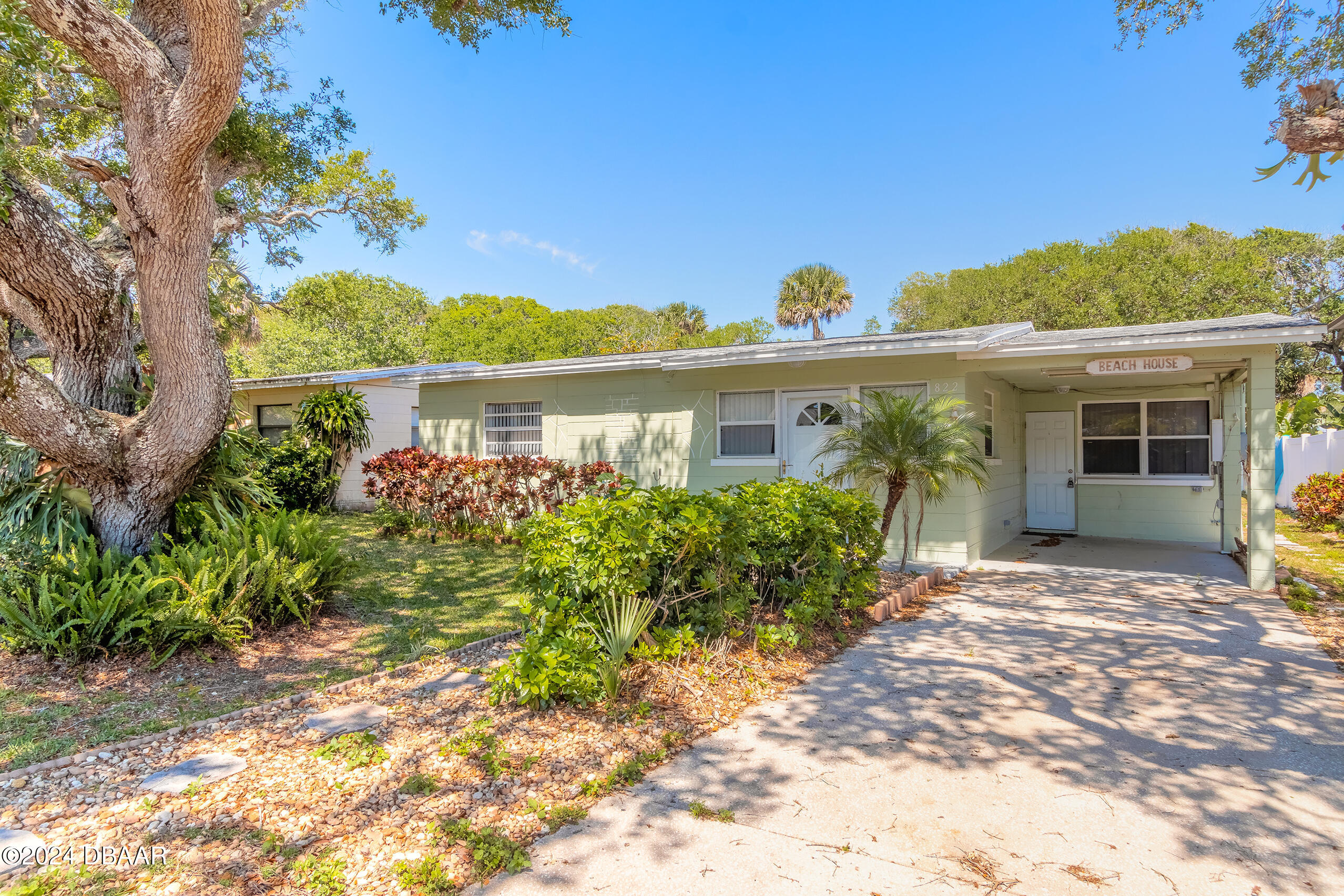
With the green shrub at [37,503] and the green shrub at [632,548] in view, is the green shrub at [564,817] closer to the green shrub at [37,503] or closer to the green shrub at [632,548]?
the green shrub at [632,548]

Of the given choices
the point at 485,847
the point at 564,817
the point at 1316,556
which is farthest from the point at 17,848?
the point at 1316,556

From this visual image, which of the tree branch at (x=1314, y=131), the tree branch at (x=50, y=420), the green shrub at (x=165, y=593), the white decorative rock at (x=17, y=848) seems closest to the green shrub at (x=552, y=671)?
the white decorative rock at (x=17, y=848)

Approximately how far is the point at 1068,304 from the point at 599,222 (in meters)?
18.1

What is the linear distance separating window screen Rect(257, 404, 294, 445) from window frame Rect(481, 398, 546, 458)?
5.57 metres

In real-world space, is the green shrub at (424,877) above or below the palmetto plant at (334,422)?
below

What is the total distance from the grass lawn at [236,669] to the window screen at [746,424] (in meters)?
4.10

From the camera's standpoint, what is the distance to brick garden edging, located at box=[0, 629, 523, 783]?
302 centimetres

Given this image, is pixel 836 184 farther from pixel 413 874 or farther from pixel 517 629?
pixel 413 874

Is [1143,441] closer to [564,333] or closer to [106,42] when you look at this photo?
[106,42]

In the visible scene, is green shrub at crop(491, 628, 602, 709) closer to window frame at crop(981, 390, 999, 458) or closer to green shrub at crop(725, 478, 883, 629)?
green shrub at crop(725, 478, 883, 629)

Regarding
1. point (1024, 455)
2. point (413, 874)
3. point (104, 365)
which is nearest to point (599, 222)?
point (1024, 455)

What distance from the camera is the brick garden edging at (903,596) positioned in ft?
19.7

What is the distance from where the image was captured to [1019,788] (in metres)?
2.99

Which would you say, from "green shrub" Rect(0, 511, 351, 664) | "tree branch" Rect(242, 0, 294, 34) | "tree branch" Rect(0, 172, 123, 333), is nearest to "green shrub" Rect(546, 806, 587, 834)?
"green shrub" Rect(0, 511, 351, 664)
